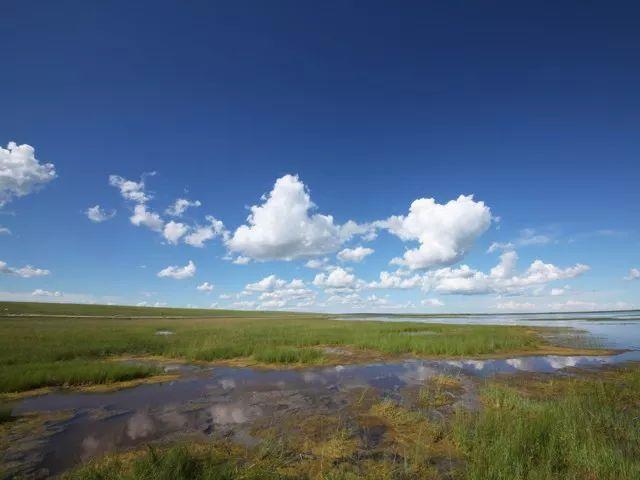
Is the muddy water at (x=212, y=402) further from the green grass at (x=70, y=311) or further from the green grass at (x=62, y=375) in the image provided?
the green grass at (x=70, y=311)

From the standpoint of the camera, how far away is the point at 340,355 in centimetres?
2595

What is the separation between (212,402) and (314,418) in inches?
189

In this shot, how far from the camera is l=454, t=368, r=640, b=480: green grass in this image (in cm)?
659

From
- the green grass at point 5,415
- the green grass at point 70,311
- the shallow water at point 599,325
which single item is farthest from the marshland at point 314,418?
the green grass at point 70,311

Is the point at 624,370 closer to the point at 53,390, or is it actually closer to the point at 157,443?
the point at 157,443

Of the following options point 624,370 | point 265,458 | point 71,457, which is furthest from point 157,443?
point 624,370

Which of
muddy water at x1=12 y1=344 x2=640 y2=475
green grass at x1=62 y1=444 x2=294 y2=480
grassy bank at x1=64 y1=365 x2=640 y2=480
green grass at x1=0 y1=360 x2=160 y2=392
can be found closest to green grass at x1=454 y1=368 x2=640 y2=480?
grassy bank at x1=64 y1=365 x2=640 y2=480

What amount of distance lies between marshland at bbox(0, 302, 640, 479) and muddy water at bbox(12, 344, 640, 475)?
0.06m

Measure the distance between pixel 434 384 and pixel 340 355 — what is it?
1088 cm

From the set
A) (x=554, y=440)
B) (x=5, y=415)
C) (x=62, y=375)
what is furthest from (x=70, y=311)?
(x=554, y=440)

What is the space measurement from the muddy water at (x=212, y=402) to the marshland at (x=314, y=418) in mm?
65

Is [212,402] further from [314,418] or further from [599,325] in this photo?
[599,325]

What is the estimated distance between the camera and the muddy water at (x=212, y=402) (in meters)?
9.66

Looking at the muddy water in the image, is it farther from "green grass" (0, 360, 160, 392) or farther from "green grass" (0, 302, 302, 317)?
"green grass" (0, 302, 302, 317)
